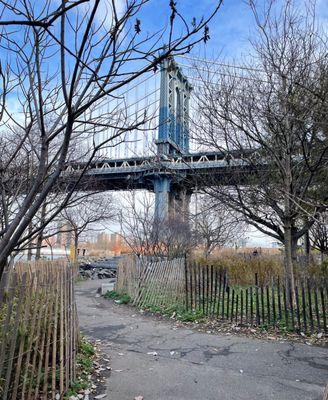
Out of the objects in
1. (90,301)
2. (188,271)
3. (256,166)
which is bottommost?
(90,301)

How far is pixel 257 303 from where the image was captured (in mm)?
7656

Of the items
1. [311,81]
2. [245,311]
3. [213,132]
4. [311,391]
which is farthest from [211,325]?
[311,81]

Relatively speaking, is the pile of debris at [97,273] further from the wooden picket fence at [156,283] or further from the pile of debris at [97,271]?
the wooden picket fence at [156,283]

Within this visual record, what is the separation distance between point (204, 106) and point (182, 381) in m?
6.34

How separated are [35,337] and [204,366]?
2752mm

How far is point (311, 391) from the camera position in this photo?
14.4 feet

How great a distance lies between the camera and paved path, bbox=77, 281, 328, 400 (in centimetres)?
431

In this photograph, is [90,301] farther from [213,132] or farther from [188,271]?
[213,132]

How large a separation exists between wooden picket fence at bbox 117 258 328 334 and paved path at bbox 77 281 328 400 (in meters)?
0.95

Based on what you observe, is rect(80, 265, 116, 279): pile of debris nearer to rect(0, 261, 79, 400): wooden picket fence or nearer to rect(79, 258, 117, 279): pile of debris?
rect(79, 258, 117, 279): pile of debris

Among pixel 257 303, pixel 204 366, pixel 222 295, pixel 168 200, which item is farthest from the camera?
pixel 168 200

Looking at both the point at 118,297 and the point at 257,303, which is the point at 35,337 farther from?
the point at 118,297

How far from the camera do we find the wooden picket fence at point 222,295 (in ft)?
24.1

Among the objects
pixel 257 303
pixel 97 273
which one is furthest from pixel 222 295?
pixel 97 273
